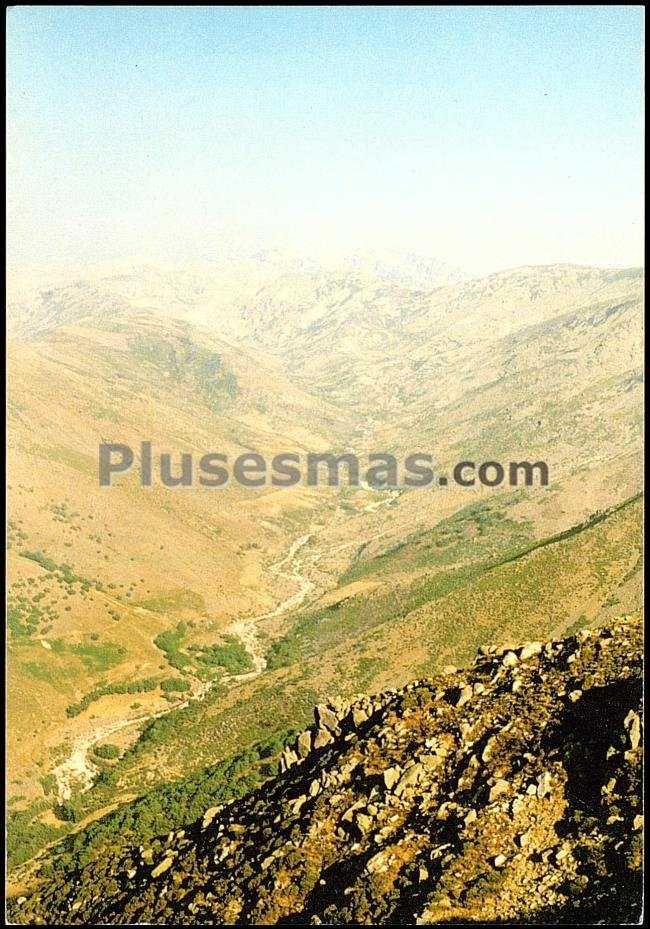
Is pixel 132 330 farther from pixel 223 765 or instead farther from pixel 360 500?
pixel 223 765

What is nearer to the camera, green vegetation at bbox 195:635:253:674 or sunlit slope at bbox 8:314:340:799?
sunlit slope at bbox 8:314:340:799

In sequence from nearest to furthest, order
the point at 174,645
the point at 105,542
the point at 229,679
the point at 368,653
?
the point at 368,653 → the point at 229,679 → the point at 174,645 → the point at 105,542

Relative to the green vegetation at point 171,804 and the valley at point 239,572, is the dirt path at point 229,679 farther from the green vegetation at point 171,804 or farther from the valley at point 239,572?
the green vegetation at point 171,804

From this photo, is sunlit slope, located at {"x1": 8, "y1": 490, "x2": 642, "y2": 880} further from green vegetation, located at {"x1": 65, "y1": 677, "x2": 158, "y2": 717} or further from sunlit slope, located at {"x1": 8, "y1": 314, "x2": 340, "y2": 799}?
sunlit slope, located at {"x1": 8, "y1": 314, "x2": 340, "y2": 799}

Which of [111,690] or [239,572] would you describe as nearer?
[111,690]

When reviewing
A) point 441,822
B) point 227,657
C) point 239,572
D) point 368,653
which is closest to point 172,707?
point 227,657

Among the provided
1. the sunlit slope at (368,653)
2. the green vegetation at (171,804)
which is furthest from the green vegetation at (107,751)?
the green vegetation at (171,804)

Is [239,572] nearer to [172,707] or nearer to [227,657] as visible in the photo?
[227,657]

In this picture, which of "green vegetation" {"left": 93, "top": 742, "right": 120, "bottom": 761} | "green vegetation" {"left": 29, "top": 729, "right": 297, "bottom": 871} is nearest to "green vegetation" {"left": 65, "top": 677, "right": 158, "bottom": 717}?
"green vegetation" {"left": 93, "top": 742, "right": 120, "bottom": 761}

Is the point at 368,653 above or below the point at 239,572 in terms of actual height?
above
